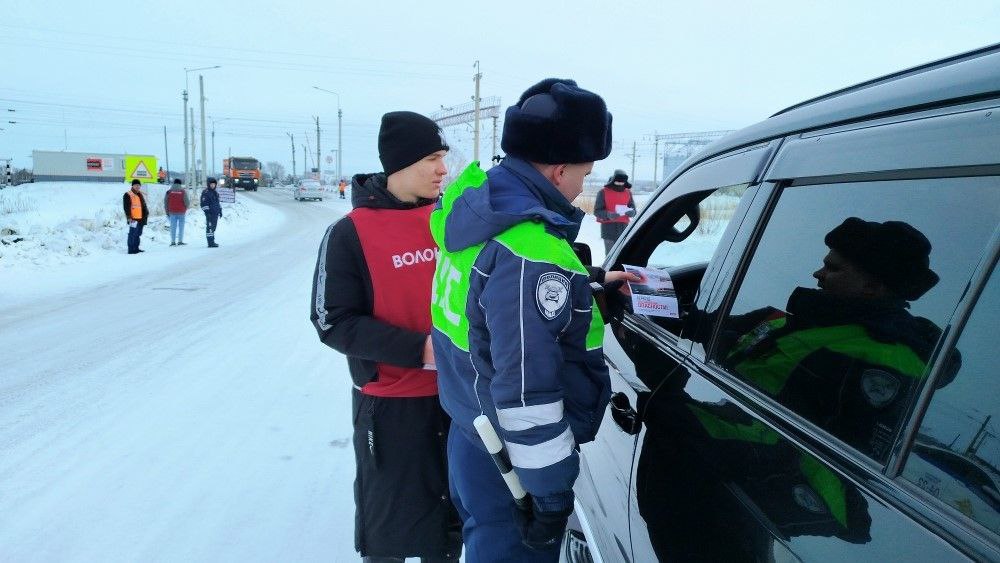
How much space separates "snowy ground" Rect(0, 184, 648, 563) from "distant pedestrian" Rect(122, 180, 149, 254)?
4.55 m

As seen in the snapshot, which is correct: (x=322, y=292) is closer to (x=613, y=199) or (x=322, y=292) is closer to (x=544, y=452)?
(x=544, y=452)

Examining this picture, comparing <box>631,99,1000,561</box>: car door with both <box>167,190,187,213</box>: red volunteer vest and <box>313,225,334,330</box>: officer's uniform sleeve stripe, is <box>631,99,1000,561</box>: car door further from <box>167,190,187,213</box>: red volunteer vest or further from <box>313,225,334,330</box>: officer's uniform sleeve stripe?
<box>167,190,187,213</box>: red volunteer vest

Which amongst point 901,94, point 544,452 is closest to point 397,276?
point 544,452

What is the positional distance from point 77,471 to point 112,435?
0.50 meters

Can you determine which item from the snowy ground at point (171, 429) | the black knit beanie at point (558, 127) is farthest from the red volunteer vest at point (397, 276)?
the snowy ground at point (171, 429)

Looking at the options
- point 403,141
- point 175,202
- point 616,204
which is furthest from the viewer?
point 175,202

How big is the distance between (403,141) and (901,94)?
62.1 inches

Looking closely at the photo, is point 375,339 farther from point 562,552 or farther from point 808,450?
point 808,450

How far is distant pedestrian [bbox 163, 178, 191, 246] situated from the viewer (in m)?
15.1

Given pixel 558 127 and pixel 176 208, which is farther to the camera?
pixel 176 208

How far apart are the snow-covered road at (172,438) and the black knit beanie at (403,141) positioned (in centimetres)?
175

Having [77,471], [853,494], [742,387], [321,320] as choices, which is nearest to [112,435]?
[77,471]

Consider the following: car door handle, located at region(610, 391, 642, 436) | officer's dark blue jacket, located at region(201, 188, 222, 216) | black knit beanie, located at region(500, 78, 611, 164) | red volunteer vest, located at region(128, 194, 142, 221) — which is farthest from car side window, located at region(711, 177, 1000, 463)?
officer's dark blue jacket, located at region(201, 188, 222, 216)

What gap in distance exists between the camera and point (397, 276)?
2207 millimetres
